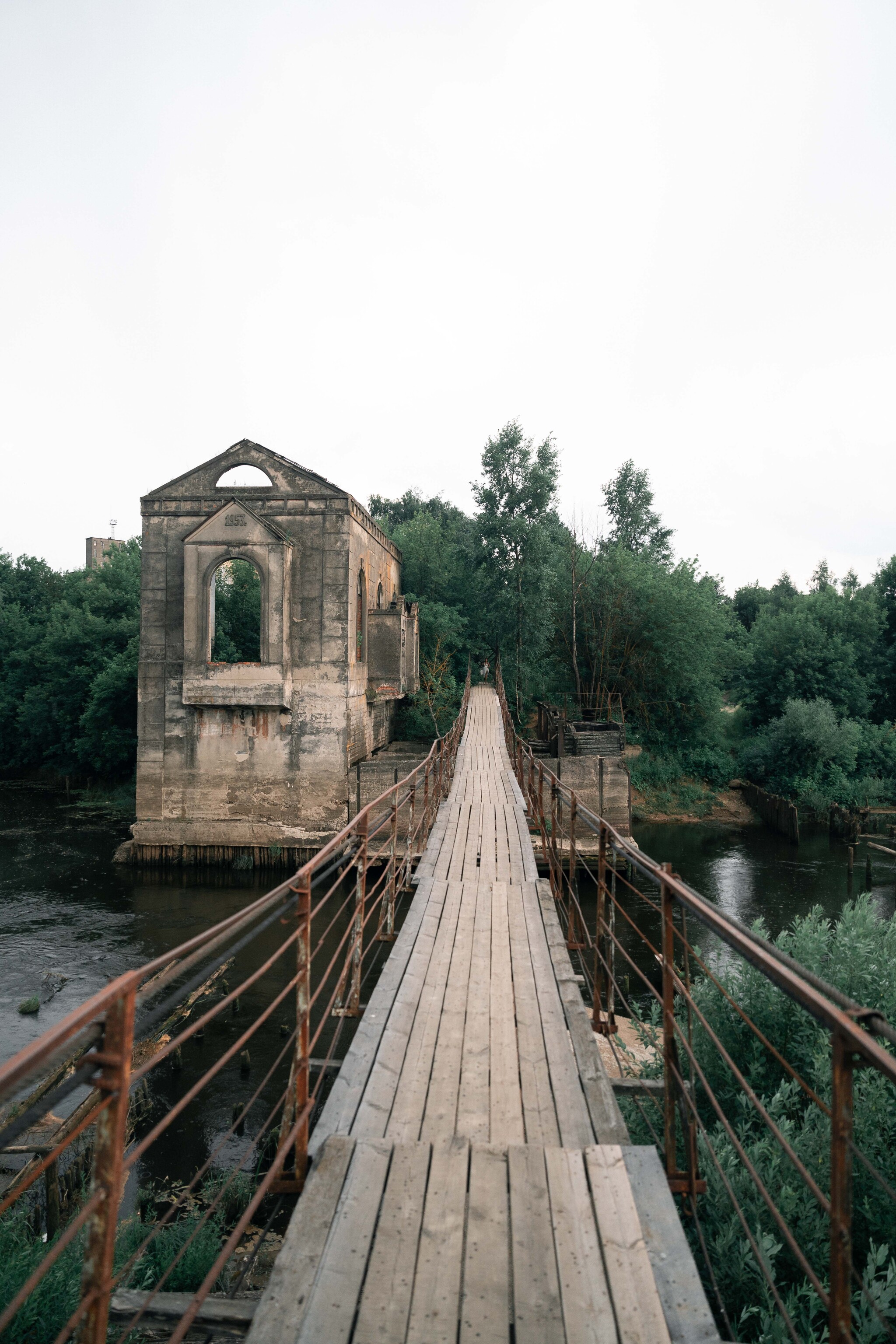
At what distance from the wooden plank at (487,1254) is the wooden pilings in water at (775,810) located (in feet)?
74.1

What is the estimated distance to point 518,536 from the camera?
2872cm

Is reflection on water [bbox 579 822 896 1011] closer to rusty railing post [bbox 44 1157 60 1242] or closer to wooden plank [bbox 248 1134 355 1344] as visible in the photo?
rusty railing post [bbox 44 1157 60 1242]

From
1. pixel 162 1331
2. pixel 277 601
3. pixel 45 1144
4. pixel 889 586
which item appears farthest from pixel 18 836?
pixel 889 586

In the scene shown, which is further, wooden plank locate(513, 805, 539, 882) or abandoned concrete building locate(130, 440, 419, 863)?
abandoned concrete building locate(130, 440, 419, 863)

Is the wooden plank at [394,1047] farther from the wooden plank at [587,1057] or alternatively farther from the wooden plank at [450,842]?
the wooden plank at [450,842]

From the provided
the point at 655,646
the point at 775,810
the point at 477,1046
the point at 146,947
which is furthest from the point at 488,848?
the point at 655,646

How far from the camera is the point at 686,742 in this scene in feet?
95.7

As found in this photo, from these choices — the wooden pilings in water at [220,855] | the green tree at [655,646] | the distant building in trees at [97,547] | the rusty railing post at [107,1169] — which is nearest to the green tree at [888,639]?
the green tree at [655,646]

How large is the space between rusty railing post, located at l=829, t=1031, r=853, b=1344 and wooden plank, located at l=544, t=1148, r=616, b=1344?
0.72 meters

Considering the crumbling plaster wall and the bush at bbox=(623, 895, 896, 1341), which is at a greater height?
the crumbling plaster wall

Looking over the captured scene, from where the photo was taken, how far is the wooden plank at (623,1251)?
2109 mm

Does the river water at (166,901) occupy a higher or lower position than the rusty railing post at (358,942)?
lower

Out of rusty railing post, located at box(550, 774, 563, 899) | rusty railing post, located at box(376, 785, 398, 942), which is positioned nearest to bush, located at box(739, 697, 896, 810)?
rusty railing post, located at box(550, 774, 563, 899)

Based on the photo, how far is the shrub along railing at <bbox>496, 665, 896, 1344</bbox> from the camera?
5.39 ft
